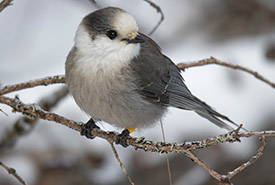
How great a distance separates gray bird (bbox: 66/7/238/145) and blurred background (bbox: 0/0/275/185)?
324mm

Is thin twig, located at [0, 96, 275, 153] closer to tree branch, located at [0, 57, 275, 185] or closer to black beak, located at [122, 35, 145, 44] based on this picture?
tree branch, located at [0, 57, 275, 185]

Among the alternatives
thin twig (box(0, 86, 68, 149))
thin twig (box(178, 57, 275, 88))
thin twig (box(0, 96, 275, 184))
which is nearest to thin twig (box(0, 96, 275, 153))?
thin twig (box(0, 96, 275, 184))

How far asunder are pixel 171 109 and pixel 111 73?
2383 mm

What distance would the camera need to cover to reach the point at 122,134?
10.7 ft

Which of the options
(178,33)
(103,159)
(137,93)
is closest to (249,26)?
(178,33)

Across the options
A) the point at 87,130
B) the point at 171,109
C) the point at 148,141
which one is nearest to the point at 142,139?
→ the point at 148,141

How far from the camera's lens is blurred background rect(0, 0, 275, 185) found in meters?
4.82

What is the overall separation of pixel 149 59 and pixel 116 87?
0.52 meters

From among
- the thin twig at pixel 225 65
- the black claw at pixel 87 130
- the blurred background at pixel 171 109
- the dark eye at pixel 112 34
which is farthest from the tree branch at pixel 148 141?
the blurred background at pixel 171 109

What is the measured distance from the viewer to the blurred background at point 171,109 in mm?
4824

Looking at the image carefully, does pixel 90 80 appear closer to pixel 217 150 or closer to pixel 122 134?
pixel 122 134

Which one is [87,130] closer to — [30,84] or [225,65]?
[30,84]

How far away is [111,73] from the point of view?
323 cm

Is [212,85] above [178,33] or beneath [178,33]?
beneath
